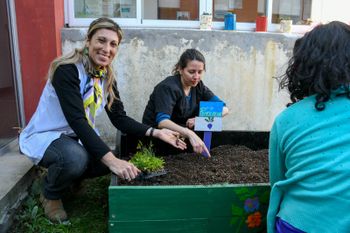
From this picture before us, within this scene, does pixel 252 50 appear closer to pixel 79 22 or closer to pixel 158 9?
pixel 158 9

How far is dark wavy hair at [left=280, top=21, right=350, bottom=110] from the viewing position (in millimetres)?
1419

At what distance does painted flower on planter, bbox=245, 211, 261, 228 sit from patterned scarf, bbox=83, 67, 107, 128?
113 cm

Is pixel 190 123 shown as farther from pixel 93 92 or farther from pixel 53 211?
pixel 53 211

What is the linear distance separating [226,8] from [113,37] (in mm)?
2364


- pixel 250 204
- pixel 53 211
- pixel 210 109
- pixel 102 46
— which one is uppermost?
pixel 102 46

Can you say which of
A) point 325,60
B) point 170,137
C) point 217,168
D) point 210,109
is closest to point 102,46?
point 170,137

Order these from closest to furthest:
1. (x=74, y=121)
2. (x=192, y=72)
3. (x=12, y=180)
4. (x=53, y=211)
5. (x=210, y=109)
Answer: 1. (x=74, y=121)
2. (x=53, y=211)
3. (x=12, y=180)
4. (x=210, y=109)
5. (x=192, y=72)

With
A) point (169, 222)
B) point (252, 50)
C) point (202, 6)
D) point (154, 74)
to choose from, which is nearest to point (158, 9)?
point (202, 6)

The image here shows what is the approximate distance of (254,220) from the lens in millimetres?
2004

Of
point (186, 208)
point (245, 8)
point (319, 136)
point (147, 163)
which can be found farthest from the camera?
point (245, 8)

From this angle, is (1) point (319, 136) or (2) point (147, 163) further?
(2) point (147, 163)

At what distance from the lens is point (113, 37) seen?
2.42 metres

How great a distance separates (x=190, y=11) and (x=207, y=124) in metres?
1.93

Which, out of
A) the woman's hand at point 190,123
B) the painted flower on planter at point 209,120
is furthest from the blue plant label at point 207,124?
the woman's hand at point 190,123
